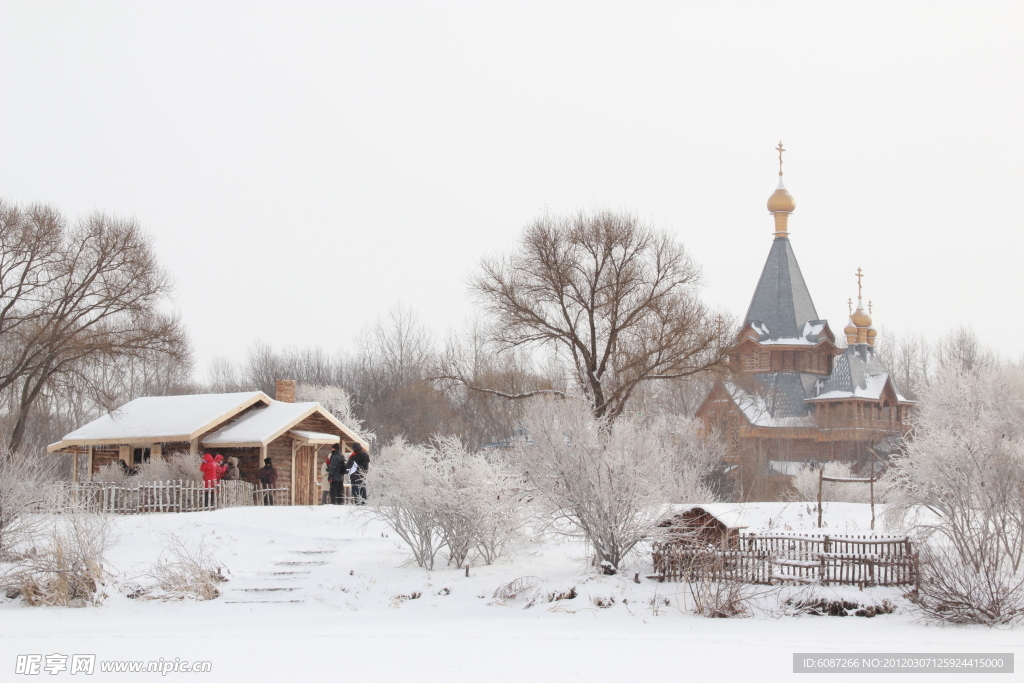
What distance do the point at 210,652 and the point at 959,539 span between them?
1191 cm

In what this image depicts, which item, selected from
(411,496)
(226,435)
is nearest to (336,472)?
(226,435)

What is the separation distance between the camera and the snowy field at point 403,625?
1244 centimetres

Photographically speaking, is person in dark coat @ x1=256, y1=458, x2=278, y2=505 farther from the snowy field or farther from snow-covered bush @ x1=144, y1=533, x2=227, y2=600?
snow-covered bush @ x1=144, y1=533, x2=227, y2=600

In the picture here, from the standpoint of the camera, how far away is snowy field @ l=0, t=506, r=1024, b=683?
40.8 ft

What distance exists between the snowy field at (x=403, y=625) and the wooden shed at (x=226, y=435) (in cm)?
628

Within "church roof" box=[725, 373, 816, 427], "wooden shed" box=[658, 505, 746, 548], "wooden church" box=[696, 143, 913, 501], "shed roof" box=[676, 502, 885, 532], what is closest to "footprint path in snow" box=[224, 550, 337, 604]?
"wooden shed" box=[658, 505, 746, 548]

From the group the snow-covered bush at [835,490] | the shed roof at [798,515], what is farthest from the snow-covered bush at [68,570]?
the snow-covered bush at [835,490]

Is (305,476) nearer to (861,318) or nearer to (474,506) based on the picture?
(474,506)

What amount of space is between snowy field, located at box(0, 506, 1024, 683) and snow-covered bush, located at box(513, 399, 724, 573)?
0.87m

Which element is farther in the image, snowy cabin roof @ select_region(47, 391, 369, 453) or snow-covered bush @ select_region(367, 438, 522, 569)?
snowy cabin roof @ select_region(47, 391, 369, 453)

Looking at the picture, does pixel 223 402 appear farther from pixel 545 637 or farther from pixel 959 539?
pixel 959 539

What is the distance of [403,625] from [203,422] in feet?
47.9

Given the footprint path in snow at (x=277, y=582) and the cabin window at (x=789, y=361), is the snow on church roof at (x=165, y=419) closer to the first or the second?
the footprint path in snow at (x=277, y=582)

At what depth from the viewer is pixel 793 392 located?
187ft
